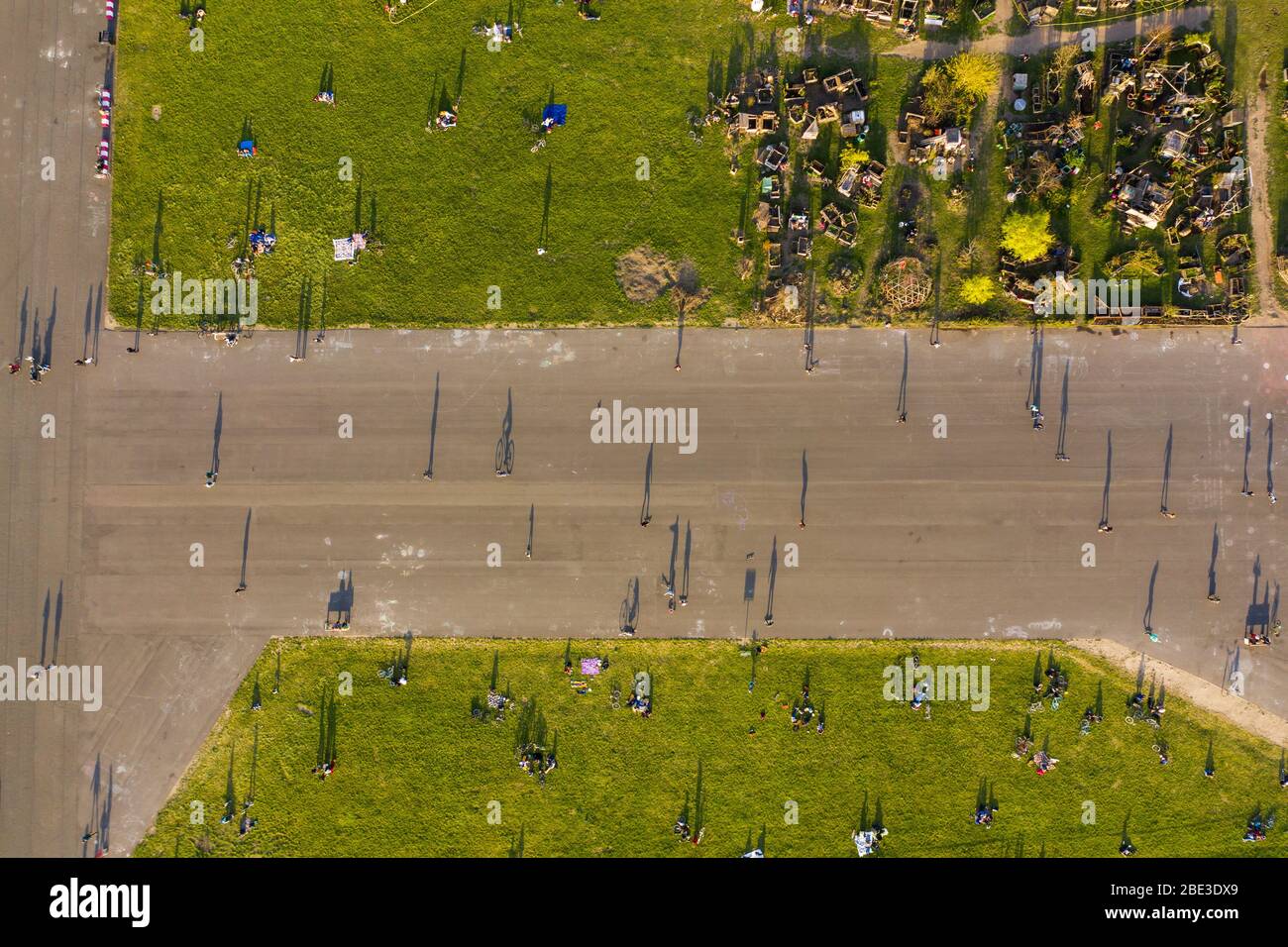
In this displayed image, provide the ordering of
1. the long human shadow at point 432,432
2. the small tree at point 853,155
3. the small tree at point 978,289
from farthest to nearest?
the long human shadow at point 432,432
the small tree at point 978,289
the small tree at point 853,155

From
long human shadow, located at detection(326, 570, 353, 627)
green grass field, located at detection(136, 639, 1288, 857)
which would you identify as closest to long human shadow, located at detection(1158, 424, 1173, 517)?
green grass field, located at detection(136, 639, 1288, 857)

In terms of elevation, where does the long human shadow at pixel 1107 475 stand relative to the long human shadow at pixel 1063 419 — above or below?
below

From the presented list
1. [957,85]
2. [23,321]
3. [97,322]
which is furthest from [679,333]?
[23,321]

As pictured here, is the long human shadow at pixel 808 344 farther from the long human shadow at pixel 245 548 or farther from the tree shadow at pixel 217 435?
the tree shadow at pixel 217 435

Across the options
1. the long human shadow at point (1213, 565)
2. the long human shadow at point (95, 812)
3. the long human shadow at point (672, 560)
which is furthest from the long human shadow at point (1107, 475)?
the long human shadow at point (95, 812)

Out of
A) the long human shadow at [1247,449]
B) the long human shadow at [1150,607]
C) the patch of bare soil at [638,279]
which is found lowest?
the long human shadow at [1150,607]
